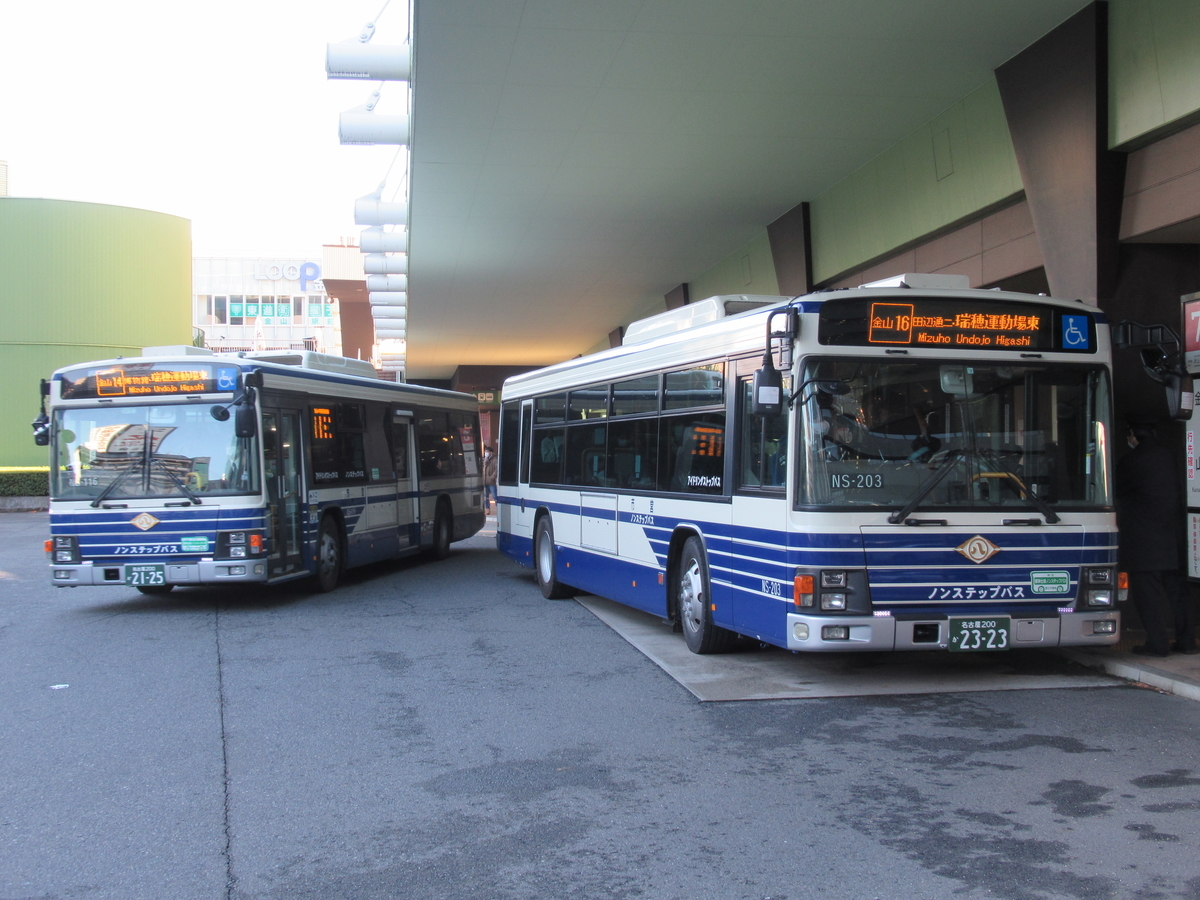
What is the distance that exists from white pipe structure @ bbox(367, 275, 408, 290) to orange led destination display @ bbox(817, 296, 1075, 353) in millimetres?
18855

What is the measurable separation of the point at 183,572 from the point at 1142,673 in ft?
31.1

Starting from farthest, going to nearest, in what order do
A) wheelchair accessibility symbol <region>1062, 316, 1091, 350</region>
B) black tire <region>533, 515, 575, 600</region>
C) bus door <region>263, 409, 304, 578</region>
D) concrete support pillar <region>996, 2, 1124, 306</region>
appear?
black tire <region>533, 515, 575, 600</region>
bus door <region>263, 409, 304, 578</region>
concrete support pillar <region>996, 2, 1124, 306</region>
wheelchair accessibility symbol <region>1062, 316, 1091, 350</region>

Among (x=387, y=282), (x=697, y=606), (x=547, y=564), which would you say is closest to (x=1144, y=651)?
(x=697, y=606)

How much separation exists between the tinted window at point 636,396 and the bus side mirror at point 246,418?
4133mm

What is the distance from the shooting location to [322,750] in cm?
650

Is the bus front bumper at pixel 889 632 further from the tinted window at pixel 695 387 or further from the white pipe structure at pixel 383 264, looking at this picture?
the white pipe structure at pixel 383 264

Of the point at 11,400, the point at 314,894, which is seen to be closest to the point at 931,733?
the point at 314,894

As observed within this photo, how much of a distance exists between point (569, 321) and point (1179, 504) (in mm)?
21851

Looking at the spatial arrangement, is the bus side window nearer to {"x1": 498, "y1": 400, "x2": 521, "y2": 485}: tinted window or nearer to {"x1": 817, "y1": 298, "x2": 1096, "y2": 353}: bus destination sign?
{"x1": 498, "y1": 400, "x2": 521, "y2": 485}: tinted window

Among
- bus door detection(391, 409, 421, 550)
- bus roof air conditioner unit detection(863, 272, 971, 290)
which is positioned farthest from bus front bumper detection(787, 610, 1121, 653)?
bus door detection(391, 409, 421, 550)

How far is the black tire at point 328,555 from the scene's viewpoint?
45.7 feet

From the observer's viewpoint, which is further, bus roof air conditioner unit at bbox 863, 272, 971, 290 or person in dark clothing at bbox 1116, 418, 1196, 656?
person in dark clothing at bbox 1116, 418, 1196, 656

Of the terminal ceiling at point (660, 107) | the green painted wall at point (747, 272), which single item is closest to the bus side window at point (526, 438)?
the terminal ceiling at point (660, 107)

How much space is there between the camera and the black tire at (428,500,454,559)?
1819 centimetres
